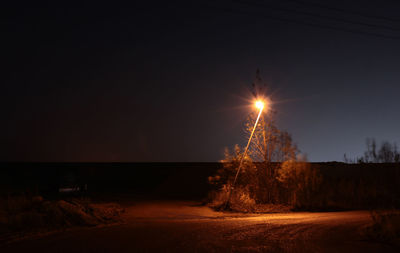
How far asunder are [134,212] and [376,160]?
24496 millimetres

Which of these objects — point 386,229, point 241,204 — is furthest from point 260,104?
point 386,229

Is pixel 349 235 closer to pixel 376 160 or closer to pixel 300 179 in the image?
pixel 300 179

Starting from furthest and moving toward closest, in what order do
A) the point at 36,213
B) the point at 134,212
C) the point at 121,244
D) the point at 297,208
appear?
the point at 297,208 → the point at 134,212 → the point at 36,213 → the point at 121,244

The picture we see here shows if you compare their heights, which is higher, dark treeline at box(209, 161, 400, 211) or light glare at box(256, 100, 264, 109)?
light glare at box(256, 100, 264, 109)

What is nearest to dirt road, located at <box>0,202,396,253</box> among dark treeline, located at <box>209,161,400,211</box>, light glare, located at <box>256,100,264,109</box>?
light glare, located at <box>256,100,264,109</box>

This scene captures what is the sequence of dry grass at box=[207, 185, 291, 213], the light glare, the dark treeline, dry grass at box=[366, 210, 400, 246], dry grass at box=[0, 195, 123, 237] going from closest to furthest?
dry grass at box=[366, 210, 400, 246], dry grass at box=[0, 195, 123, 237], the light glare, dry grass at box=[207, 185, 291, 213], the dark treeline

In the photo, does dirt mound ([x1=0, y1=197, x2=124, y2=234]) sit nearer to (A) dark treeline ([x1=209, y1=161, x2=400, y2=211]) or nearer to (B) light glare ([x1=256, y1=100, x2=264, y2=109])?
(A) dark treeline ([x1=209, y1=161, x2=400, y2=211])

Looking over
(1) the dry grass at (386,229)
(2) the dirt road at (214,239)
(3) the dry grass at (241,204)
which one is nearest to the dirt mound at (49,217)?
(2) the dirt road at (214,239)

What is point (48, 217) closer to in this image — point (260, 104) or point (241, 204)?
point (241, 204)

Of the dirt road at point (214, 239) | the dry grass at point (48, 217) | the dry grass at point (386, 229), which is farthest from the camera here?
the dry grass at point (48, 217)

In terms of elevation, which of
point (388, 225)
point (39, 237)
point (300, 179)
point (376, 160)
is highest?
point (376, 160)

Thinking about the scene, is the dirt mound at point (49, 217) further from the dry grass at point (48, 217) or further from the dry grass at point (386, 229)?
the dry grass at point (386, 229)

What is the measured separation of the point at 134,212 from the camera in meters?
20.7

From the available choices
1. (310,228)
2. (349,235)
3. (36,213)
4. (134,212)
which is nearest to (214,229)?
(310,228)
